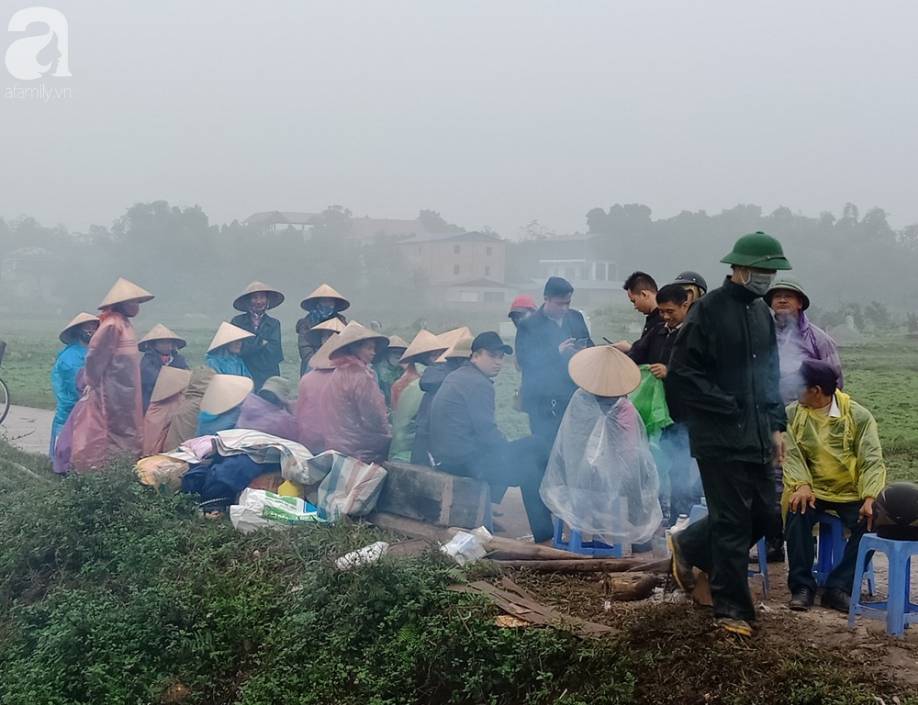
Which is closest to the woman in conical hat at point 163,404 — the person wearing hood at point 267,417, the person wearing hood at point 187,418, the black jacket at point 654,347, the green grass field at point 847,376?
the person wearing hood at point 187,418

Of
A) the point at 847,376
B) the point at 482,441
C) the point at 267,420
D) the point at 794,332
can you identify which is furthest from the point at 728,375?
the point at 847,376

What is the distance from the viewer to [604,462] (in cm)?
602

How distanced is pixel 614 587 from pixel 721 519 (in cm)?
99

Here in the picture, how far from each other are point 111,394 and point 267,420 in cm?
174

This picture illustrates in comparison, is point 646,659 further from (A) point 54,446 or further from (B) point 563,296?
(A) point 54,446

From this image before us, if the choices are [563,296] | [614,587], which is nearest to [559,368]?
[563,296]

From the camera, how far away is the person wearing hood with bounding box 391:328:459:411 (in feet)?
26.9

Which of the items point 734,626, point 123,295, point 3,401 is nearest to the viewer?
point 734,626

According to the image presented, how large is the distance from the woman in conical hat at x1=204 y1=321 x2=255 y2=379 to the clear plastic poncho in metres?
3.87

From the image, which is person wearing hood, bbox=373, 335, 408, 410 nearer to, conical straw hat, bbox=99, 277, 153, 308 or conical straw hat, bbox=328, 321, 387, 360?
conical straw hat, bbox=328, 321, 387, 360

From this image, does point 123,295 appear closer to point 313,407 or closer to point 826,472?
point 313,407

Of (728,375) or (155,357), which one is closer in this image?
(728,375)

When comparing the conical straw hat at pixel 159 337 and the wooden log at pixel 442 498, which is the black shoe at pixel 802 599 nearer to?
the wooden log at pixel 442 498

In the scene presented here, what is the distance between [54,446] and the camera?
9.30 m
